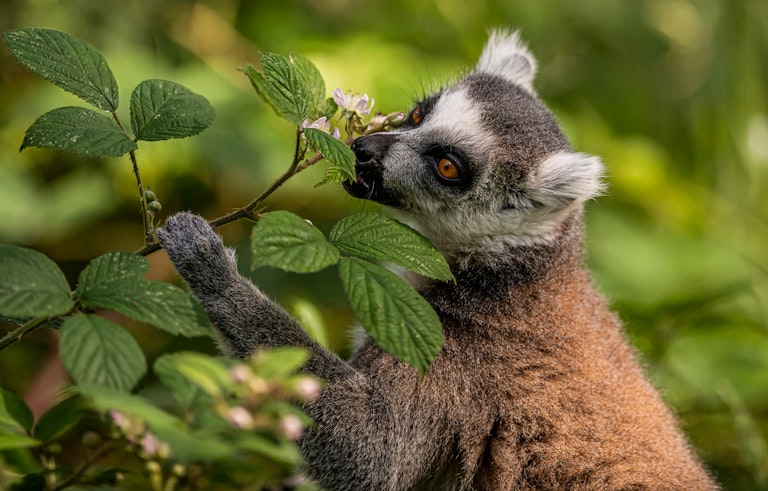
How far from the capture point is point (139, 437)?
2012 millimetres

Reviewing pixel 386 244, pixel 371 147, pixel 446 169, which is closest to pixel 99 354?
pixel 386 244

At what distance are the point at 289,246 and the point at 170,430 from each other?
2.12ft

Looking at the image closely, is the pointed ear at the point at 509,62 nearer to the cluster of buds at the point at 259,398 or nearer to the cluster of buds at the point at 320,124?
the cluster of buds at the point at 320,124

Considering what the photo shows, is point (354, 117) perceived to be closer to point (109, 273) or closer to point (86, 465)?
point (109, 273)

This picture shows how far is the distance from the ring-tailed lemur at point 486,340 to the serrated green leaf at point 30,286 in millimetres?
1168

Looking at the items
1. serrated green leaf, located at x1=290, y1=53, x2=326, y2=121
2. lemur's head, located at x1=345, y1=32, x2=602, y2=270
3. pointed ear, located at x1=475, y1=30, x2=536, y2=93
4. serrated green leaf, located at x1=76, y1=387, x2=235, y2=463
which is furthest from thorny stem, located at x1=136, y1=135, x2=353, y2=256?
pointed ear, located at x1=475, y1=30, x2=536, y2=93

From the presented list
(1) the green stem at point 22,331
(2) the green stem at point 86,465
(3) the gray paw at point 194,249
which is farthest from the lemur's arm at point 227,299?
(2) the green stem at point 86,465

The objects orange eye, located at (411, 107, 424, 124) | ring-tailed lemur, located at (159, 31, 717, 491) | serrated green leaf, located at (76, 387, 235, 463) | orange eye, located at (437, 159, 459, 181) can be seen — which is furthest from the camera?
orange eye, located at (411, 107, 424, 124)

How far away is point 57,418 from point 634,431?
2367 mm

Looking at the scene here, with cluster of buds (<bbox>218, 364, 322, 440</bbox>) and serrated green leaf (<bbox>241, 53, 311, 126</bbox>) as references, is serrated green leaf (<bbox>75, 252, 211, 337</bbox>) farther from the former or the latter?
serrated green leaf (<bbox>241, 53, 311, 126</bbox>)

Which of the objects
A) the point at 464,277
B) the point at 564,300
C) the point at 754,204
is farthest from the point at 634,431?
the point at 754,204

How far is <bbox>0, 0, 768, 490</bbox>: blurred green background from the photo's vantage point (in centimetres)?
528

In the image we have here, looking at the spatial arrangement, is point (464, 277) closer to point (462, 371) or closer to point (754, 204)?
point (462, 371)

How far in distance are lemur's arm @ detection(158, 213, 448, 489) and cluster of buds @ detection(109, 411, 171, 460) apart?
3.57ft
